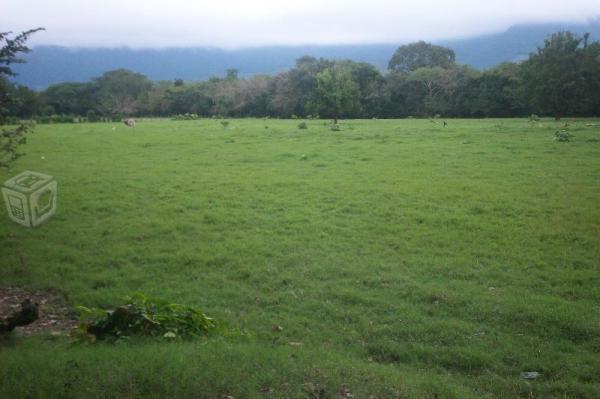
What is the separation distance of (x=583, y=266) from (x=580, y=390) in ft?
15.0

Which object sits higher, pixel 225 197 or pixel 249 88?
pixel 249 88

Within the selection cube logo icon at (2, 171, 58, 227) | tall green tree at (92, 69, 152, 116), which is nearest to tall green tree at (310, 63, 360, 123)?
tall green tree at (92, 69, 152, 116)

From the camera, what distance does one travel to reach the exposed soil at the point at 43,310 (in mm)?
7301

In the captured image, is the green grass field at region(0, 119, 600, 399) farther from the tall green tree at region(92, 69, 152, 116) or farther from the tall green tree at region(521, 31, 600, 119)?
the tall green tree at region(92, 69, 152, 116)

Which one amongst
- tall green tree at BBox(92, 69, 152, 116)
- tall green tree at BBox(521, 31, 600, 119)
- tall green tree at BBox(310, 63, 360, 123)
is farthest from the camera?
tall green tree at BBox(92, 69, 152, 116)

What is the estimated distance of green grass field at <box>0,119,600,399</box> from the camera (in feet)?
18.0

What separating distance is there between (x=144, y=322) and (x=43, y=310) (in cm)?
282

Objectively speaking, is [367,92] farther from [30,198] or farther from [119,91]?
[30,198]

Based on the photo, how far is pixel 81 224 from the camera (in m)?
12.5

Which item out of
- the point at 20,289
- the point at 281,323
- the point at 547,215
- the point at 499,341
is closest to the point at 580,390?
the point at 499,341

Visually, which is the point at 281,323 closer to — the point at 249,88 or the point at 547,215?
the point at 547,215

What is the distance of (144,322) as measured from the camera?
20.9 feet

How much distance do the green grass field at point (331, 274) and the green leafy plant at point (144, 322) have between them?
34 cm

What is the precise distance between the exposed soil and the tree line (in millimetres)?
37526
